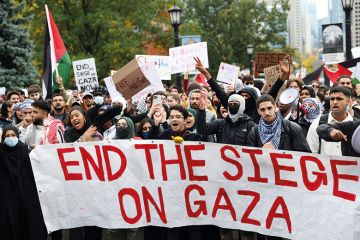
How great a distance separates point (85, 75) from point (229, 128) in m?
7.40

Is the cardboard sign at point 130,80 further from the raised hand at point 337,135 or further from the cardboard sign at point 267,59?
the raised hand at point 337,135

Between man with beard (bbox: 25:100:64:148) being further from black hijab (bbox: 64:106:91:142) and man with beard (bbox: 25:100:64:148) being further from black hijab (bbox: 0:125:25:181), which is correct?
black hijab (bbox: 0:125:25:181)

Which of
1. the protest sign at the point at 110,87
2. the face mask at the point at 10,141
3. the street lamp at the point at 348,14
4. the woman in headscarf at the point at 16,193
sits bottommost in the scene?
the woman in headscarf at the point at 16,193

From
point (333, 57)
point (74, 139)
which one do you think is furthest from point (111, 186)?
point (333, 57)

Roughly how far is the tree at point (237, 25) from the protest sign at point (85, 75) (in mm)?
32052

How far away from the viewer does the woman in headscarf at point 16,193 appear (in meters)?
6.96

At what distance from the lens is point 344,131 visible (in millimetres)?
5863

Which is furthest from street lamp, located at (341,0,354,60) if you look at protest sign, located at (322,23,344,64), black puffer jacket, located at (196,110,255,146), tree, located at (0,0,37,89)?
tree, located at (0,0,37,89)

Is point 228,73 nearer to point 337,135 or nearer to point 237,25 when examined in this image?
point 337,135

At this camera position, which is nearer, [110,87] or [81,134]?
[81,134]

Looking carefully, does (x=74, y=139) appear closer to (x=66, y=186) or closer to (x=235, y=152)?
(x=66, y=186)

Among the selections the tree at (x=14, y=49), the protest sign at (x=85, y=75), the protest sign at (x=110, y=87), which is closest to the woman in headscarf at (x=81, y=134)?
the protest sign at (x=110, y=87)

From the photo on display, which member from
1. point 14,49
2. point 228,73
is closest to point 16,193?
point 228,73

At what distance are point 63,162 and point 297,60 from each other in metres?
53.6
